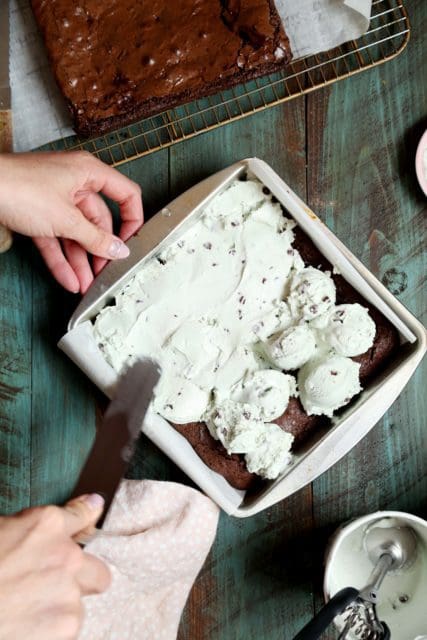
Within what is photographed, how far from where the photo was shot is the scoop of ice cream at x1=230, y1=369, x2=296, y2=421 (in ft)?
5.34

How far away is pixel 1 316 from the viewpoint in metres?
1.86

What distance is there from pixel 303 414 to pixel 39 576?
2.51 ft

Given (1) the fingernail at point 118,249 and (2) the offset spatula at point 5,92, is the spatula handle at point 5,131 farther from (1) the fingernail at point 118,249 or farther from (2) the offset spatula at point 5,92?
(1) the fingernail at point 118,249

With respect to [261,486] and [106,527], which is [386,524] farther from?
[106,527]

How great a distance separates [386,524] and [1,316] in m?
1.02

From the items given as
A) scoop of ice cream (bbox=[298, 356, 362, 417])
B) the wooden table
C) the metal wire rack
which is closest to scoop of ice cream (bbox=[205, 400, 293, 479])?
scoop of ice cream (bbox=[298, 356, 362, 417])

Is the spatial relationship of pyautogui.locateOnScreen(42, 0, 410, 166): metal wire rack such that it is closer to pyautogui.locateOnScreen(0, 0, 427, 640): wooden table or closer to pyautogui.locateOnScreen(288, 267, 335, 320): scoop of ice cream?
pyautogui.locateOnScreen(0, 0, 427, 640): wooden table

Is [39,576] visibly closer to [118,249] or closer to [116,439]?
[116,439]

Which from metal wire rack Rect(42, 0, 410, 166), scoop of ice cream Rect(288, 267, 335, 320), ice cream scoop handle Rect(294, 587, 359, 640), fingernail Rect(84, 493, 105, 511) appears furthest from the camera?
metal wire rack Rect(42, 0, 410, 166)

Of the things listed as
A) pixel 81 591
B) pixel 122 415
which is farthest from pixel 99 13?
pixel 81 591

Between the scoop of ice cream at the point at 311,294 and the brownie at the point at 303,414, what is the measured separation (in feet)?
0.14

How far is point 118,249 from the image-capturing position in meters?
1.64

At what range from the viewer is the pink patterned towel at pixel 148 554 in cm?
169

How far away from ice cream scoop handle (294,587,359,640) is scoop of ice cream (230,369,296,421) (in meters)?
0.38
